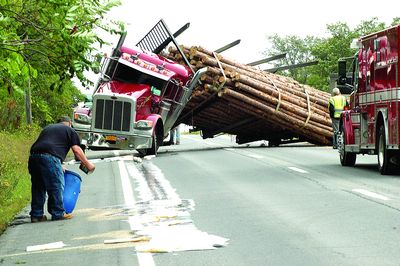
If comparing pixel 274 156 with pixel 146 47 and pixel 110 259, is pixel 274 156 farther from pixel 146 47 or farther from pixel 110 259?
pixel 110 259

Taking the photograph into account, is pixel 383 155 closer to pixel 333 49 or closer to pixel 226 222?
pixel 226 222

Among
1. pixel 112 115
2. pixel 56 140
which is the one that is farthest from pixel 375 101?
pixel 112 115

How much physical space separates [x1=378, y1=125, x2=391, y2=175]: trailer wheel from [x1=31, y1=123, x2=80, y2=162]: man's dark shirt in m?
7.49

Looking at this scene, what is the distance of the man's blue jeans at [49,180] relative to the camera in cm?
1291

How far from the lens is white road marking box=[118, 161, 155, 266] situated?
→ 8727 millimetres

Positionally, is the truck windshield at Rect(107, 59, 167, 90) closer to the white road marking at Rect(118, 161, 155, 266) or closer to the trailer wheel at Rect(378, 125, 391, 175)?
the white road marking at Rect(118, 161, 155, 266)

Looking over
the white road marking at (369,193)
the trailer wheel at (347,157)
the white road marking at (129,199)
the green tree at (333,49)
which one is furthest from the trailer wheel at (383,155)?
the green tree at (333,49)

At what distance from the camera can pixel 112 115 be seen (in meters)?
26.1

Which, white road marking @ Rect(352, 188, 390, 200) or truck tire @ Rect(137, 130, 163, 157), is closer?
white road marking @ Rect(352, 188, 390, 200)

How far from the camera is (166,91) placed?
2708 cm

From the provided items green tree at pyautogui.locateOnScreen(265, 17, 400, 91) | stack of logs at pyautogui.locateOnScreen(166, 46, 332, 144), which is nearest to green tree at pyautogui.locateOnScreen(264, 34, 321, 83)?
green tree at pyautogui.locateOnScreen(265, 17, 400, 91)

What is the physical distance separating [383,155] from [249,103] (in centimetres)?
1142

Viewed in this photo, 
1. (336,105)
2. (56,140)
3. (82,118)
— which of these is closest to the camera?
(56,140)

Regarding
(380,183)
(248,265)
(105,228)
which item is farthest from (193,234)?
(380,183)
